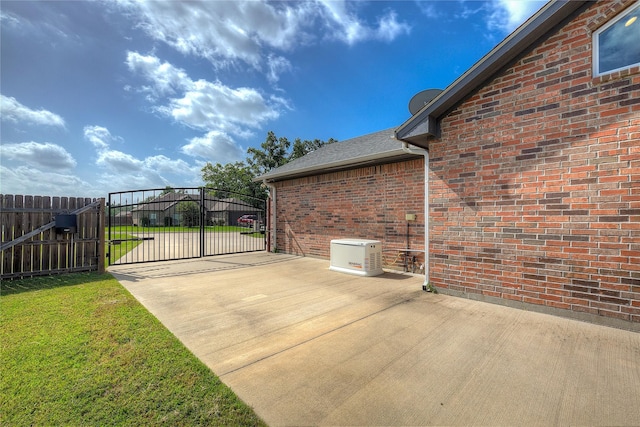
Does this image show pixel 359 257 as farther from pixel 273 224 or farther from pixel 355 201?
pixel 273 224

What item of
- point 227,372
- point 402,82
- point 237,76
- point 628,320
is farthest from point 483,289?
point 237,76

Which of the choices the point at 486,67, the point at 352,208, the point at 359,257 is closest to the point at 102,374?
the point at 359,257

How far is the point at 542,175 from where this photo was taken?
3.81 meters

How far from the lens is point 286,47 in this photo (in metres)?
10.5

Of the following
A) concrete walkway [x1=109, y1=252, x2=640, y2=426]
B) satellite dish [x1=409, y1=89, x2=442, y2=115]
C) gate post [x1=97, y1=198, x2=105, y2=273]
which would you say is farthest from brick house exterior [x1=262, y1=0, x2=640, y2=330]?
gate post [x1=97, y1=198, x2=105, y2=273]

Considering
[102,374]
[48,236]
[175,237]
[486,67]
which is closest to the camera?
[102,374]

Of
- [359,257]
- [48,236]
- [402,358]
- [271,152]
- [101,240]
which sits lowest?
[402,358]

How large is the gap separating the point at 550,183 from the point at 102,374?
5.67 meters

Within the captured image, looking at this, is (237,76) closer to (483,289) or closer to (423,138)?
(423,138)

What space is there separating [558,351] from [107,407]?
4.11 m

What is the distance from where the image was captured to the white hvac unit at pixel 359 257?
623 centimetres

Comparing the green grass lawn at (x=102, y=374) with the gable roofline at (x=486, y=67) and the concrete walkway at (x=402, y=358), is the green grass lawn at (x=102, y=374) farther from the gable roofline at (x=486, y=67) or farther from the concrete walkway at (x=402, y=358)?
the gable roofline at (x=486, y=67)

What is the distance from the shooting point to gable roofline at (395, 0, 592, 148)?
3588 millimetres

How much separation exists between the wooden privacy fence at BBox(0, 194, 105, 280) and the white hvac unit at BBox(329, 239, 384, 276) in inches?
233
